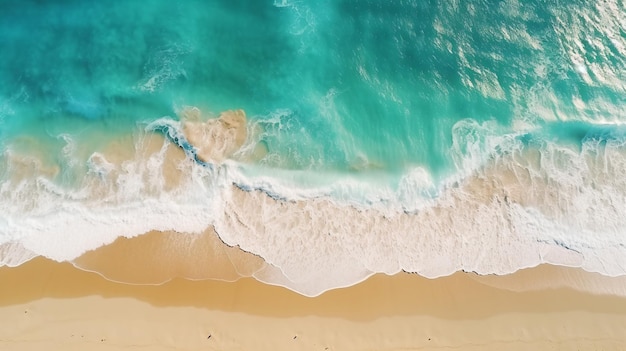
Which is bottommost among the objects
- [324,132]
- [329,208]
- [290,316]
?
[290,316]

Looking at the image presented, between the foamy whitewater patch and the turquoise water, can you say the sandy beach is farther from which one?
the turquoise water

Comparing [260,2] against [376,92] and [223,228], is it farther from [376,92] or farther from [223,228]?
[223,228]

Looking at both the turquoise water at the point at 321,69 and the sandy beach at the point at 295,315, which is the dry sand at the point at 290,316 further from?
the turquoise water at the point at 321,69

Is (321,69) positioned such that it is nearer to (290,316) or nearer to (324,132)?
A: (324,132)

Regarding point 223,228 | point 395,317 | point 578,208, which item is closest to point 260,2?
point 223,228

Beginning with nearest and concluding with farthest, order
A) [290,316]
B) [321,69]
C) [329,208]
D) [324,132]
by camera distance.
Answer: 1. [290,316]
2. [329,208]
3. [324,132]
4. [321,69]

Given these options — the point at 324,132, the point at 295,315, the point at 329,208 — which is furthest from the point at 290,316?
the point at 324,132
